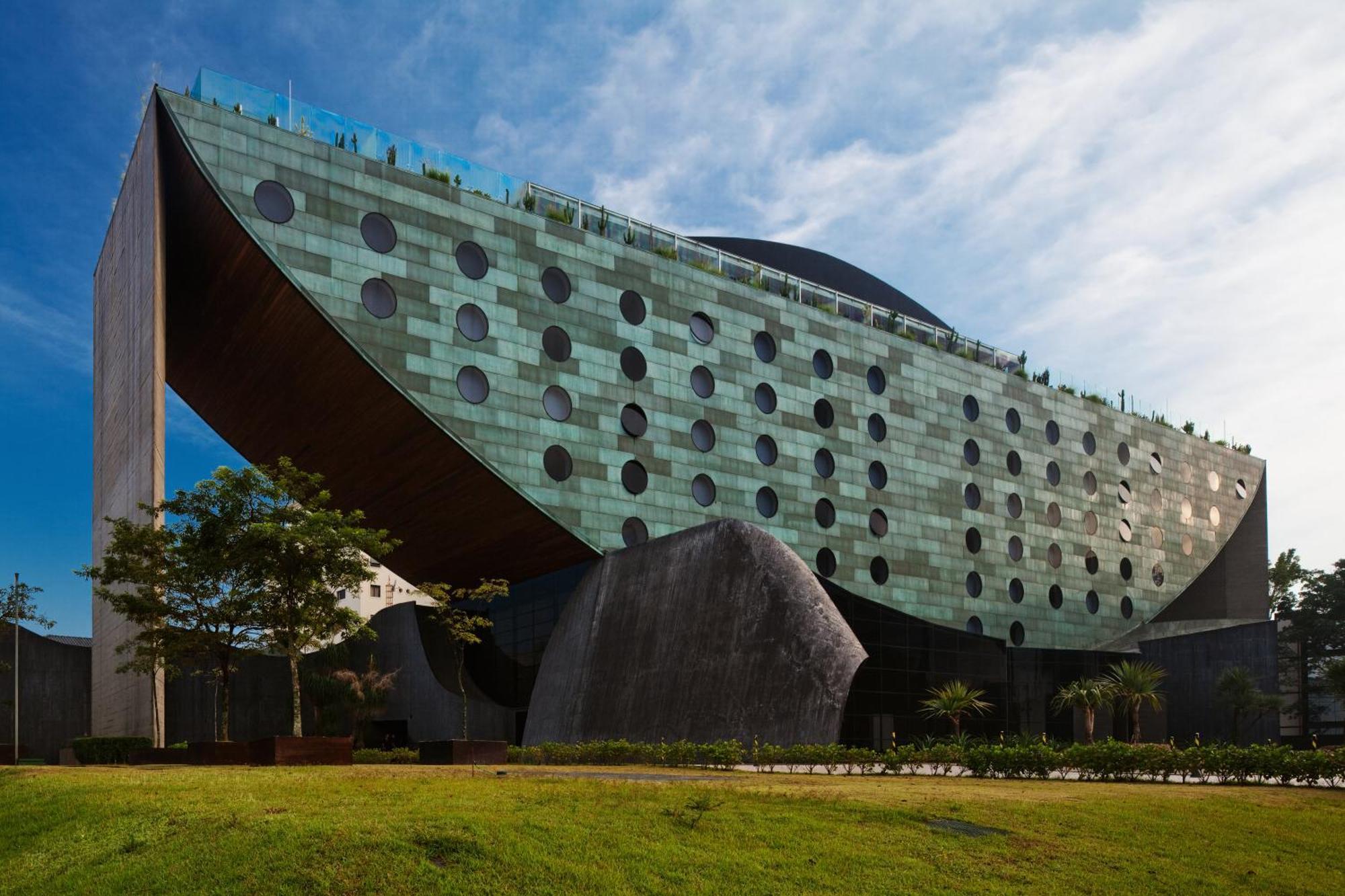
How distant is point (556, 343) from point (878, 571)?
15998mm

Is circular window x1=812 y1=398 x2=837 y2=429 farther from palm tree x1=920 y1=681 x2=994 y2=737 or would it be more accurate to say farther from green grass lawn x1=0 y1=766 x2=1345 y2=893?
green grass lawn x1=0 y1=766 x2=1345 y2=893

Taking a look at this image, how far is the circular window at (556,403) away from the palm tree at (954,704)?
14.2 m

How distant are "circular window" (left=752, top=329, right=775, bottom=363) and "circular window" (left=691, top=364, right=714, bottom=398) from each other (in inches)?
100.0

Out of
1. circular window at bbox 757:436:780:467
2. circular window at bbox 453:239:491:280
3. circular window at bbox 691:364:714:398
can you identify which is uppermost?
circular window at bbox 453:239:491:280

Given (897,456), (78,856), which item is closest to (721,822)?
(78,856)

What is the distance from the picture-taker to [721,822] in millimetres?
13289

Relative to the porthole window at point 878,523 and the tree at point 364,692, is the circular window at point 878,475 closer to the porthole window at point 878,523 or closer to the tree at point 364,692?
the porthole window at point 878,523

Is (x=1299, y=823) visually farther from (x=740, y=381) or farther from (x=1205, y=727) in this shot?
(x=1205, y=727)

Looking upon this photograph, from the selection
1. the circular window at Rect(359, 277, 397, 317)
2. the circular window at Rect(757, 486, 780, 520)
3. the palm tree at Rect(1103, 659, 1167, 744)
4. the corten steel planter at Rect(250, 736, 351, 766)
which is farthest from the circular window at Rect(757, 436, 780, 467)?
the corten steel planter at Rect(250, 736, 351, 766)

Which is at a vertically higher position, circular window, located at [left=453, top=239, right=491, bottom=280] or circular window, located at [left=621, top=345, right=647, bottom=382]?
circular window, located at [left=453, top=239, right=491, bottom=280]

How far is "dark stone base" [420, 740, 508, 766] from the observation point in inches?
956

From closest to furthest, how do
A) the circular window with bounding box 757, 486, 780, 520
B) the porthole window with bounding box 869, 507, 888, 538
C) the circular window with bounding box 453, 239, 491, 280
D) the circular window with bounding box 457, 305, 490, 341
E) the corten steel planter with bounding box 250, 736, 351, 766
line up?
1. the corten steel planter with bounding box 250, 736, 351, 766
2. the circular window with bounding box 457, 305, 490, 341
3. the circular window with bounding box 453, 239, 491, 280
4. the circular window with bounding box 757, 486, 780, 520
5. the porthole window with bounding box 869, 507, 888, 538

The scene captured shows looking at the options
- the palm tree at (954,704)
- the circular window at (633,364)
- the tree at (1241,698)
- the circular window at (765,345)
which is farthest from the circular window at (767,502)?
the tree at (1241,698)

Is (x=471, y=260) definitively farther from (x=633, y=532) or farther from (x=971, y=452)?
(x=971, y=452)
